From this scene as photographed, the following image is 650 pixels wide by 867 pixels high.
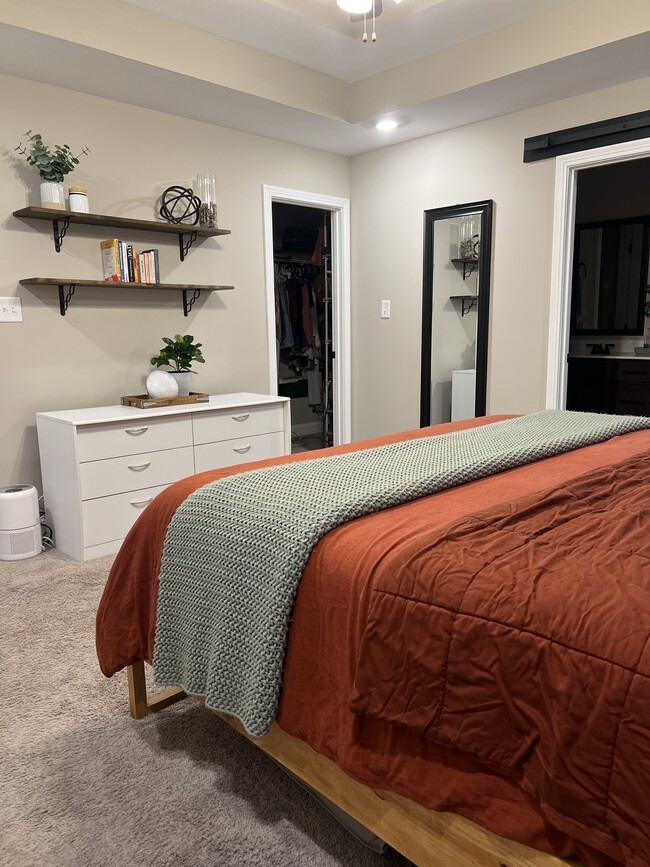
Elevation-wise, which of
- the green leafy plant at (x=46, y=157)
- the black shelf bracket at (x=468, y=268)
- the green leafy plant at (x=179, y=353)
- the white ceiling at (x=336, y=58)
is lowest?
the green leafy plant at (x=179, y=353)

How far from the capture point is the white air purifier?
3000mm

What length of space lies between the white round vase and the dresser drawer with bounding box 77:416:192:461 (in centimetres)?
21

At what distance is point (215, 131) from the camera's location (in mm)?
3832

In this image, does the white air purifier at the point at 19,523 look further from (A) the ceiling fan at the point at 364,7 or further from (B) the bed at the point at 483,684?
(A) the ceiling fan at the point at 364,7

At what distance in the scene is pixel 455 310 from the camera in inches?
Answer: 161

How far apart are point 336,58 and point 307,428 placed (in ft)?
11.6

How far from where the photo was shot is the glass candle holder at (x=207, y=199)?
369cm

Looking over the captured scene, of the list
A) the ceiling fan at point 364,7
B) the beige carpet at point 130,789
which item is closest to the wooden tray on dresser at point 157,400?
the beige carpet at point 130,789

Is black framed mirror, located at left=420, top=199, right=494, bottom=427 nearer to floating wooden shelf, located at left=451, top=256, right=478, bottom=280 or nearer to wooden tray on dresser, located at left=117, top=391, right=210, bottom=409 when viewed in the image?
floating wooden shelf, located at left=451, top=256, right=478, bottom=280

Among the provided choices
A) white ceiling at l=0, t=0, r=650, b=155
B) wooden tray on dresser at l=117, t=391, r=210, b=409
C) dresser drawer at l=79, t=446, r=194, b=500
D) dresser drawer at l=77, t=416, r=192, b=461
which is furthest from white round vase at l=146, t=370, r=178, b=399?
white ceiling at l=0, t=0, r=650, b=155

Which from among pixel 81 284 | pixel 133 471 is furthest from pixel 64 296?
pixel 133 471

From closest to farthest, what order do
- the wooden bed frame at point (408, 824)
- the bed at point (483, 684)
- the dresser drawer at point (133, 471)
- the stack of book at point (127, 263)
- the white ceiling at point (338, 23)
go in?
the bed at point (483, 684) → the wooden bed frame at point (408, 824) → the white ceiling at point (338, 23) → the dresser drawer at point (133, 471) → the stack of book at point (127, 263)

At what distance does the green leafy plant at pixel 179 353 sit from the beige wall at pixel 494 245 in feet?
4.99

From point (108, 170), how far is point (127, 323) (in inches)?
31.6
